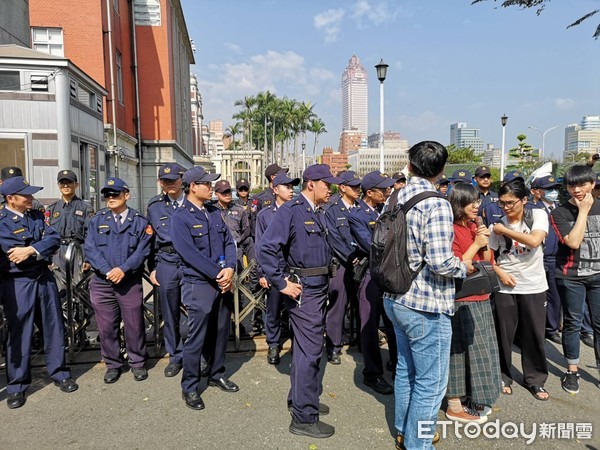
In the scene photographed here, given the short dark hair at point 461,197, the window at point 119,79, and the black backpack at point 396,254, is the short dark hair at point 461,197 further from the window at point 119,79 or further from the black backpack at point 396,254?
the window at point 119,79

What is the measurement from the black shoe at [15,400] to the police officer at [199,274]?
4.87ft

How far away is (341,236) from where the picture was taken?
15.9 feet

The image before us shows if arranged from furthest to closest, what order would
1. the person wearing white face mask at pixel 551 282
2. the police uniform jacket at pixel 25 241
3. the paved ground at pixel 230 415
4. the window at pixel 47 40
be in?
the window at pixel 47 40
the person wearing white face mask at pixel 551 282
the police uniform jacket at pixel 25 241
the paved ground at pixel 230 415

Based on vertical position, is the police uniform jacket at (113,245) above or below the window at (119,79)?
below

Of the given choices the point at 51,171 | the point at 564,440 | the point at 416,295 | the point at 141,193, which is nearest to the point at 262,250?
the point at 416,295

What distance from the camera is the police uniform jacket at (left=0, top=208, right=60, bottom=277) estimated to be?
3.94 meters

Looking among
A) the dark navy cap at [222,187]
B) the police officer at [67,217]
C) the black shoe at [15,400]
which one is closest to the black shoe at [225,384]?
the black shoe at [15,400]

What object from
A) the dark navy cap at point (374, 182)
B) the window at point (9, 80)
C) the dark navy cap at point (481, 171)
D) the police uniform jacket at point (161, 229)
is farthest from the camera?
the window at point (9, 80)

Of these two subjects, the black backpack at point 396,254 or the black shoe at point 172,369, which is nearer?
the black backpack at point 396,254

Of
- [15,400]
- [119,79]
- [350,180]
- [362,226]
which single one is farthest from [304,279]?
[119,79]

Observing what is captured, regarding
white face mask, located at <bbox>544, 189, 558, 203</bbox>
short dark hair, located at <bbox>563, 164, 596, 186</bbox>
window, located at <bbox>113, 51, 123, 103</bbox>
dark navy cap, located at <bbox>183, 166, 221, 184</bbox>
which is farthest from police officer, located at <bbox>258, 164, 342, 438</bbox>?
window, located at <bbox>113, 51, 123, 103</bbox>

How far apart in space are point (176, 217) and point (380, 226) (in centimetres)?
194

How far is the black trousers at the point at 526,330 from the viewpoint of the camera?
3.98 m

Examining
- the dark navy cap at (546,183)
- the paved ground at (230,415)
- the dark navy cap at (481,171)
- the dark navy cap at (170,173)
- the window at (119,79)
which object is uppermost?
the window at (119,79)
